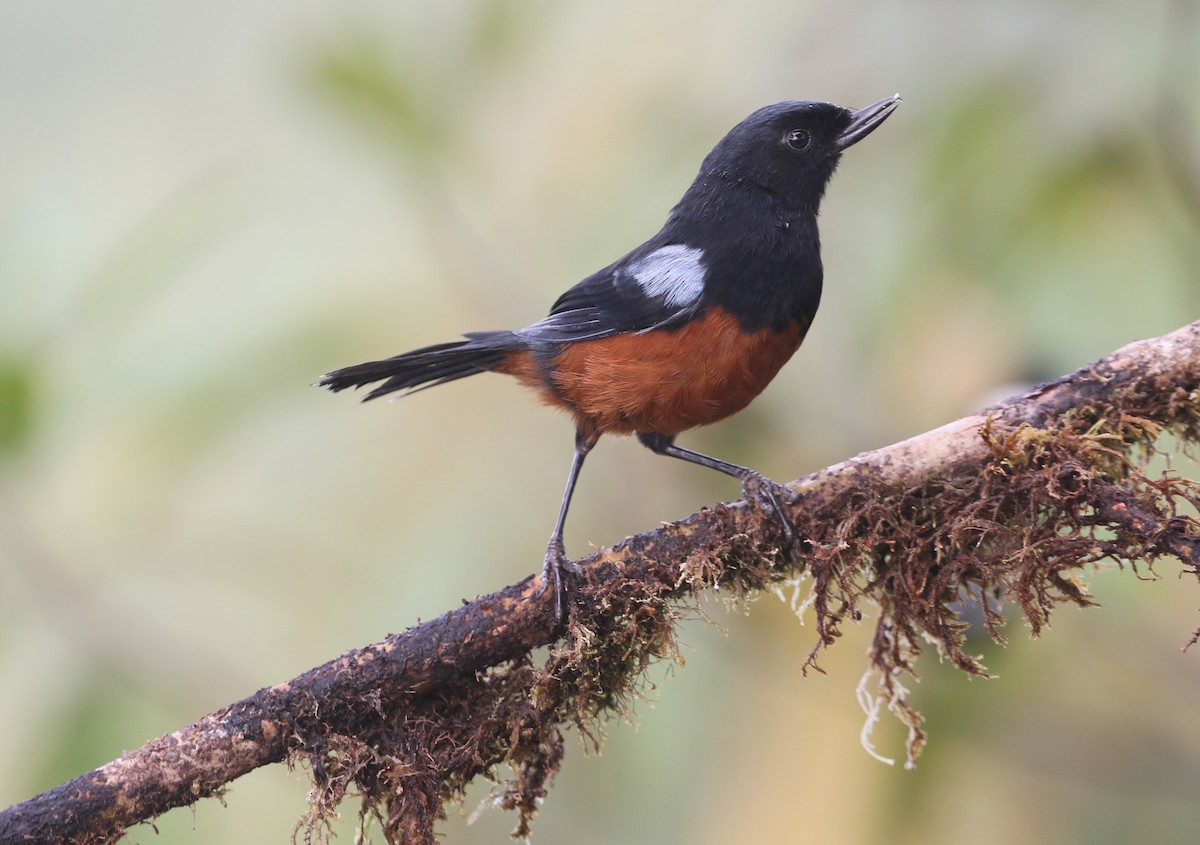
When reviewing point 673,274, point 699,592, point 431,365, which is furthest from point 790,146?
point 699,592

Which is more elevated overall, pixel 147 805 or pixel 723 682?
pixel 147 805

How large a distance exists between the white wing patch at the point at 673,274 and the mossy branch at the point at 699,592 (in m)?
0.63

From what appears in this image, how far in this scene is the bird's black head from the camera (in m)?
2.85

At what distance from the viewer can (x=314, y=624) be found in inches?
150

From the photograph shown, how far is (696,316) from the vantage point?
259cm

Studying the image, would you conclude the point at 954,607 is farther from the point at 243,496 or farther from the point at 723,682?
the point at 243,496

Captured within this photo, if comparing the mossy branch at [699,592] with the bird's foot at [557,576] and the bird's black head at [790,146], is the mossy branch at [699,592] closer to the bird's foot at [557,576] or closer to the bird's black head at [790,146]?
the bird's foot at [557,576]

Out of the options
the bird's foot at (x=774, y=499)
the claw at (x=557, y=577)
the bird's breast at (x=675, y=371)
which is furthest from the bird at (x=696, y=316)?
the claw at (x=557, y=577)

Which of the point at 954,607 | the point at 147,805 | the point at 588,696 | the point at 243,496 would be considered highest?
the point at 243,496

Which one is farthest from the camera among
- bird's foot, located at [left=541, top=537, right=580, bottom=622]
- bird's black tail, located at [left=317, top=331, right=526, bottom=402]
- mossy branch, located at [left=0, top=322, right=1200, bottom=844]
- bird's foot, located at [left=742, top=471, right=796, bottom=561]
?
bird's black tail, located at [left=317, top=331, right=526, bottom=402]

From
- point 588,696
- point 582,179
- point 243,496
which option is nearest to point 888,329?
point 582,179

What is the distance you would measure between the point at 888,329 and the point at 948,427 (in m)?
0.92

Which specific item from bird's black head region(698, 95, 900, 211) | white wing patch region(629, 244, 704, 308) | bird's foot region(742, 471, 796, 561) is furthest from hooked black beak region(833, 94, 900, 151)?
bird's foot region(742, 471, 796, 561)

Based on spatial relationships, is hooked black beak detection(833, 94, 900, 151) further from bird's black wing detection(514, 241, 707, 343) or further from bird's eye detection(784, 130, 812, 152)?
bird's black wing detection(514, 241, 707, 343)
